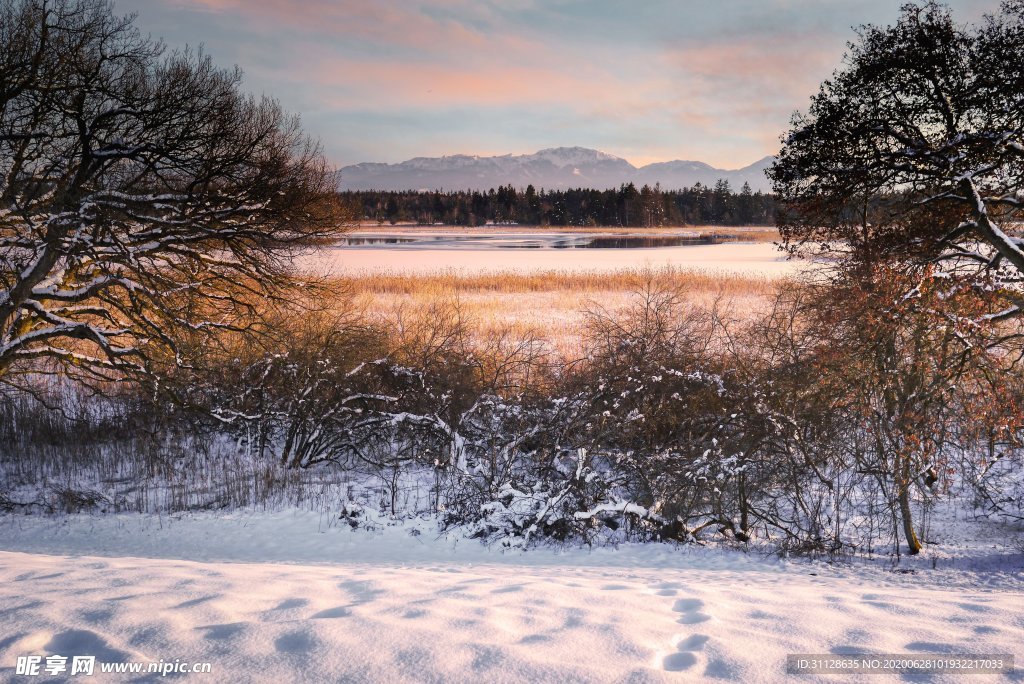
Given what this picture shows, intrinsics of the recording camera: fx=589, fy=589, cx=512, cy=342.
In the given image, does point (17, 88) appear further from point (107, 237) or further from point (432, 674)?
point (432, 674)

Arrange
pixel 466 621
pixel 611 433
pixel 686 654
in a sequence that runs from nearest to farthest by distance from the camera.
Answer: pixel 686 654
pixel 466 621
pixel 611 433

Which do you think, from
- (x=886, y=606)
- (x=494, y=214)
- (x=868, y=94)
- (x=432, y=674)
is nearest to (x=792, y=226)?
(x=868, y=94)

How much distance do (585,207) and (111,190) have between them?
391 ft

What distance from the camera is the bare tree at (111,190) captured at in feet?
28.4

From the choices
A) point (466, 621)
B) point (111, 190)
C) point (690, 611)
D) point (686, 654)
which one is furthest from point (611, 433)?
point (111, 190)

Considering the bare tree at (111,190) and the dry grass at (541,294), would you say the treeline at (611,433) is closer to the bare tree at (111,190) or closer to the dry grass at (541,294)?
the bare tree at (111,190)

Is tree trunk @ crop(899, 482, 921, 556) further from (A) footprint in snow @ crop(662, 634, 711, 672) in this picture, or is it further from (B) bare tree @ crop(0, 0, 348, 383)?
(B) bare tree @ crop(0, 0, 348, 383)

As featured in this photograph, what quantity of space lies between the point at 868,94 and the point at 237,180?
38.0 ft

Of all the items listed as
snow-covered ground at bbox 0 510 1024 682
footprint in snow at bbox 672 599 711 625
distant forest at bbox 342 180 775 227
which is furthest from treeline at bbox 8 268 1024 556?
distant forest at bbox 342 180 775 227

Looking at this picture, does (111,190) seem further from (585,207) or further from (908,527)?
(585,207)

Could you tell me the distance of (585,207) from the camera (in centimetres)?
12362

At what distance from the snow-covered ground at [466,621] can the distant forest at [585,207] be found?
369 ft

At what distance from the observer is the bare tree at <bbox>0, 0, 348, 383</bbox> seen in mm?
8656

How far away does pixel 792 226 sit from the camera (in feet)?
38.2
